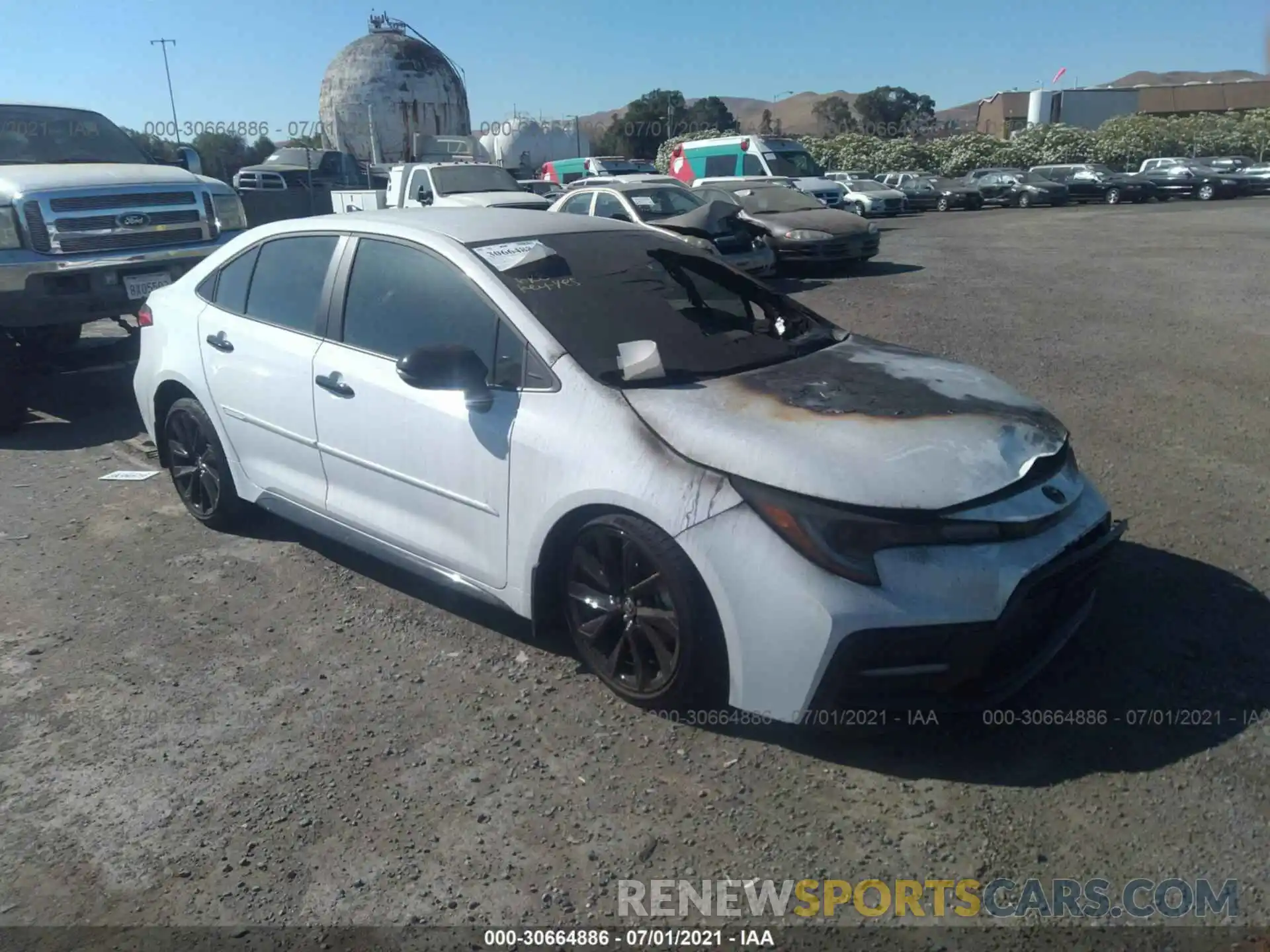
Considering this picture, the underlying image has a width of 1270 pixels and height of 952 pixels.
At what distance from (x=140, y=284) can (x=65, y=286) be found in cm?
49

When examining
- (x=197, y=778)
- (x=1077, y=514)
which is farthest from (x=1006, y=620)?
(x=197, y=778)

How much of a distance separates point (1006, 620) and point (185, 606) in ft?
11.1

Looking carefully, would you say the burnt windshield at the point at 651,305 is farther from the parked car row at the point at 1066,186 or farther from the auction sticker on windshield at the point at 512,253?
the parked car row at the point at 1066,186

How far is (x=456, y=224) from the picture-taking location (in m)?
→ 4.08

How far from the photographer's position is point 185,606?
4.29m

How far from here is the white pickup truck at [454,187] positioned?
1557 centimetres

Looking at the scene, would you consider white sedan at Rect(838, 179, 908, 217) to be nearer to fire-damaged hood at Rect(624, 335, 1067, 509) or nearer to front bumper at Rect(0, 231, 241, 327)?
front bumper at Rect(0, 231, 241, 327)

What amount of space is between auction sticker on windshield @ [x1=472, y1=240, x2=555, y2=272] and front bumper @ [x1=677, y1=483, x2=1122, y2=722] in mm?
1405

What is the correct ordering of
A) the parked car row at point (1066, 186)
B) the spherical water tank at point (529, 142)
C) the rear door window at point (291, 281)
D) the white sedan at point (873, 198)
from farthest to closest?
the spherical water tank at point (529, 142)
the parked car row at point (1066, 186)
the white sedan at point (873, 198)
the rear door window at point (291, 281)

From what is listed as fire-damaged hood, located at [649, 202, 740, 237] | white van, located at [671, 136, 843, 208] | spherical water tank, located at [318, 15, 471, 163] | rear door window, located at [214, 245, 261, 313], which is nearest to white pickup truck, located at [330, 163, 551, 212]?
white van, located at [671, 136, 843, 208]

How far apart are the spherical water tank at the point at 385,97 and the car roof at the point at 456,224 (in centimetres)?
4550

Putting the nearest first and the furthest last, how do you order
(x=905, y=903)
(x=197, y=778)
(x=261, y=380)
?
(x=905, y=903), (x=197, y=778), (x=261, y=380)

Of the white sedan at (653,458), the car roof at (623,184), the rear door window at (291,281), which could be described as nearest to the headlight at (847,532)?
the white sedan at (653,458)

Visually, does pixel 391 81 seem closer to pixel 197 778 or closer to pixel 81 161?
pixel 81 161
